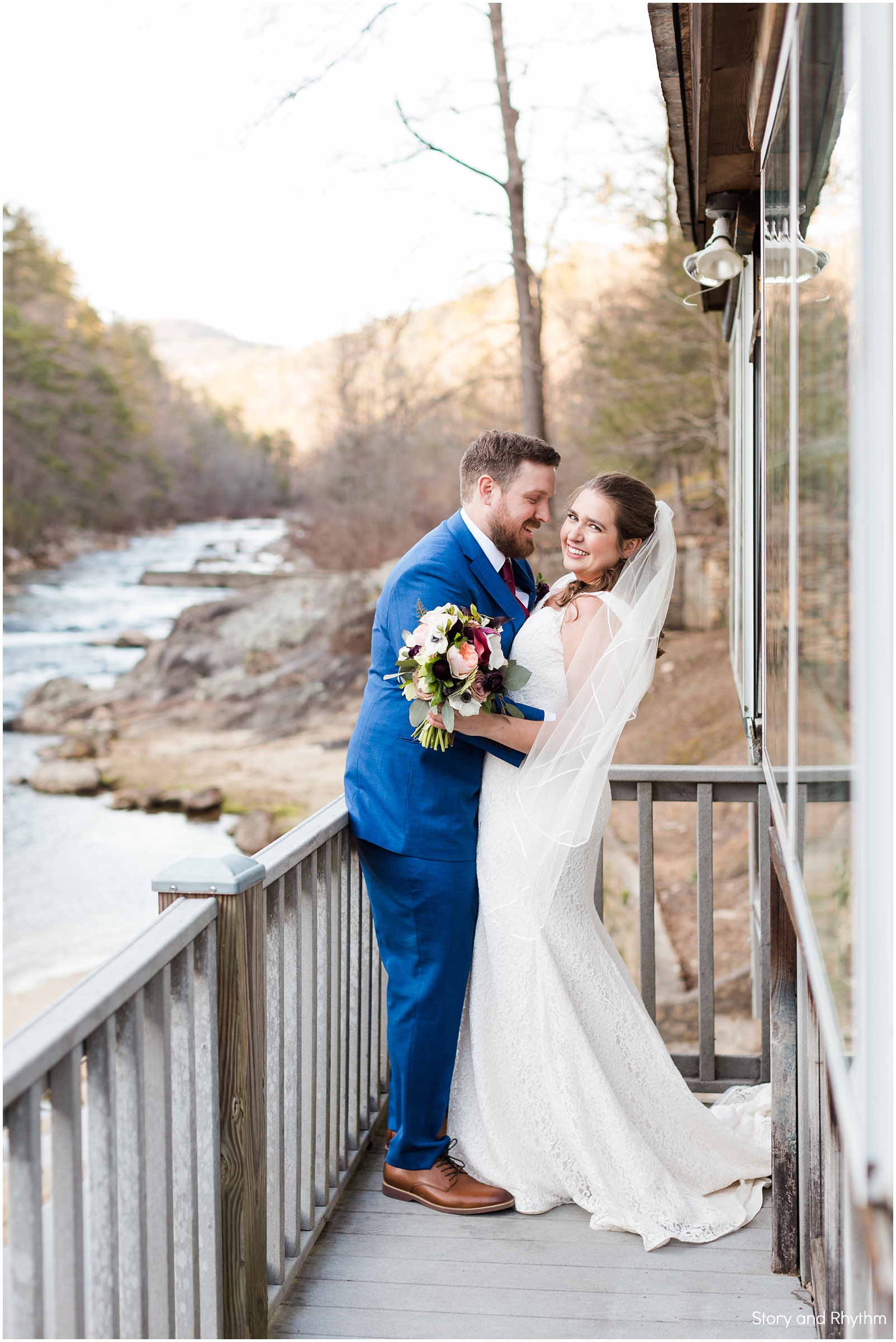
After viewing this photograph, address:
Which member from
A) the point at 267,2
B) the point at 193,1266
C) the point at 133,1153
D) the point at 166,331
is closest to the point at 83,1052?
the point at 133,1153

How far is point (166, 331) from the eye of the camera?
31219 mm

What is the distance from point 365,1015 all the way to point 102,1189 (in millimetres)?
1539

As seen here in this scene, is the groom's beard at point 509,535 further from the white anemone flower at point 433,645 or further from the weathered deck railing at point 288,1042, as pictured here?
the weathered deck railing at point 288,1042

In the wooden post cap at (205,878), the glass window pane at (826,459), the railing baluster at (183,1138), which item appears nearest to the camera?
the glass window pane at (826,459)

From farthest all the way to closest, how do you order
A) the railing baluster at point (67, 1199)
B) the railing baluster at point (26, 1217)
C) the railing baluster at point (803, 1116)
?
the railing baluster at point (803, 1116)
the railing baluster at point (67, 1199)
the railing baluster at point (26, 1217)

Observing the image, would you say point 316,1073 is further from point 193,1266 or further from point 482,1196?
point 193,1266

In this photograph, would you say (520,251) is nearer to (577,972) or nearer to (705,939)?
(705,939)

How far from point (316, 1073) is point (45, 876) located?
1338 cm

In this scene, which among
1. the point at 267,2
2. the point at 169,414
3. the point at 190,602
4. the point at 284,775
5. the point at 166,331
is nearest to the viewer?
the point at 267,2

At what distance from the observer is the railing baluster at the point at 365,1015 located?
2.89 m

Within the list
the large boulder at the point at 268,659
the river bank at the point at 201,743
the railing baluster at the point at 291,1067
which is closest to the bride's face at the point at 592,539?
the railing baluster at the point at 291,1067

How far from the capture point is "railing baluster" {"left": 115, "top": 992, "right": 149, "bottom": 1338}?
1.50m

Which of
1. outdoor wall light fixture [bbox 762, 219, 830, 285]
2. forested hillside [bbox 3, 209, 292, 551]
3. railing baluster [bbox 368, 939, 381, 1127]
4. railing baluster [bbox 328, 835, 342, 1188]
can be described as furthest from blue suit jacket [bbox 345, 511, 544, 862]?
forested hillside [bbox 3, 209, 292, 551]

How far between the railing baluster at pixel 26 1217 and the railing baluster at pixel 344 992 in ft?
4.76
